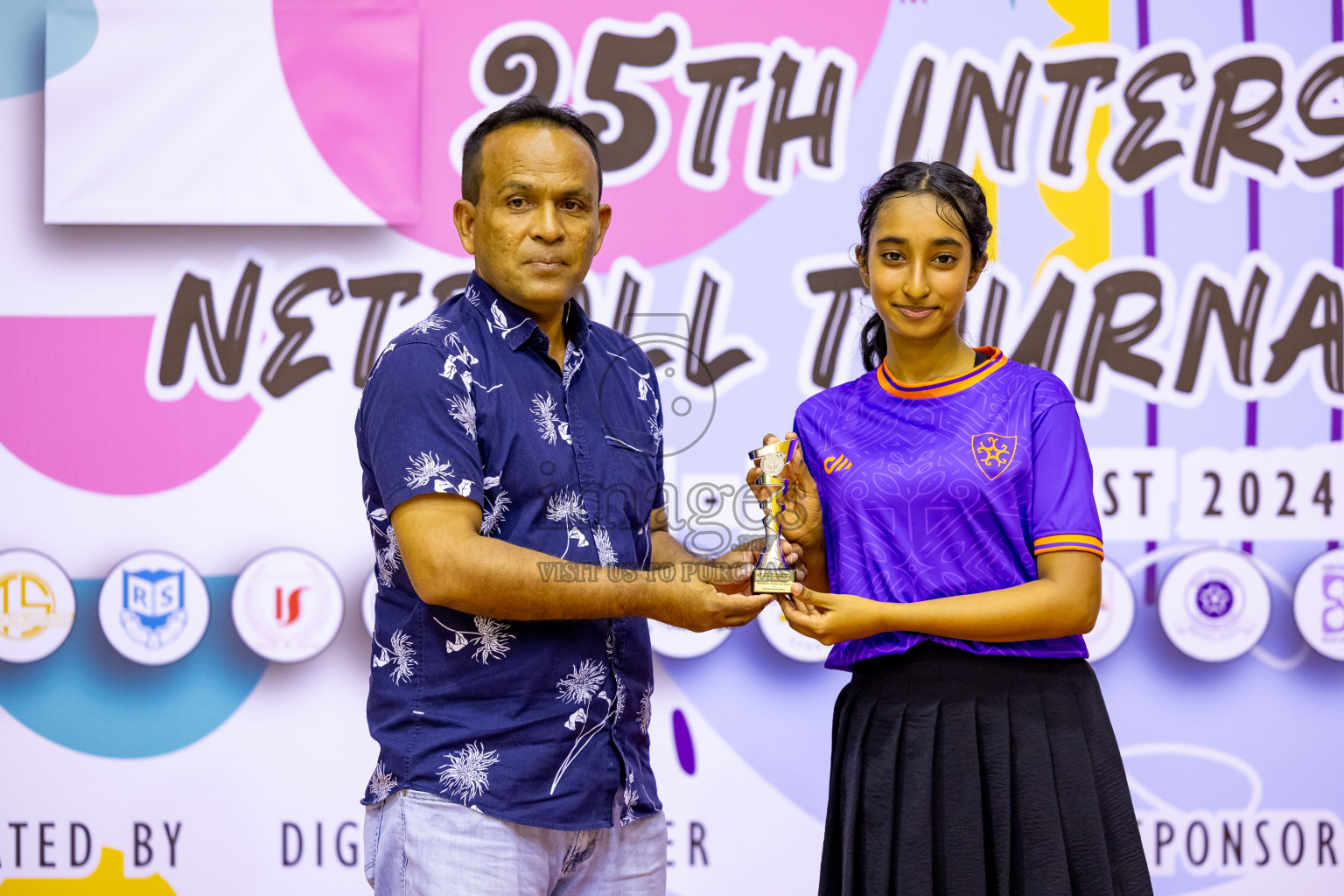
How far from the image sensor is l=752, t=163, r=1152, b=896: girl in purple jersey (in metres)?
1.50

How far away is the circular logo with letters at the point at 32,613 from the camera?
2760mm

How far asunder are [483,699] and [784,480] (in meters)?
0.60

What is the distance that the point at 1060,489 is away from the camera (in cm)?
154

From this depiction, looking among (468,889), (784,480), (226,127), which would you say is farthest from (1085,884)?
(226,127)

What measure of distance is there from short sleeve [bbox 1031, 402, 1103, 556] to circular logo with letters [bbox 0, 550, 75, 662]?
2484mm

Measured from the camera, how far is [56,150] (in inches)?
107

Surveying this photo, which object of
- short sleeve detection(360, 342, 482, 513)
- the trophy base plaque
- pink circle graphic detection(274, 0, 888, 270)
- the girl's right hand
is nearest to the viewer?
short sleeve detection(360, 342, 482, 513)

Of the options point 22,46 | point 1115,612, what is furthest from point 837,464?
point 22,46

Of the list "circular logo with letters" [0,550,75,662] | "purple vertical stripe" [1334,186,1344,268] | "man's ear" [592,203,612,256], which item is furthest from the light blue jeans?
"purple vertical stripe" [1334,186,1344,268]

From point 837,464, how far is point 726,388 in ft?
3.76

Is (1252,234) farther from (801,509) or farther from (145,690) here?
(145,690)

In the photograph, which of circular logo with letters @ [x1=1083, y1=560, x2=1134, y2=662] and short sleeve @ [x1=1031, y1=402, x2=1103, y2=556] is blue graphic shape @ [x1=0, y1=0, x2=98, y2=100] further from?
circular logo with letters @ [x1=1083, y1=560, x2=1134, y2=662]

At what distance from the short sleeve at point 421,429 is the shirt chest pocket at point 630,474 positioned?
0.24 metres

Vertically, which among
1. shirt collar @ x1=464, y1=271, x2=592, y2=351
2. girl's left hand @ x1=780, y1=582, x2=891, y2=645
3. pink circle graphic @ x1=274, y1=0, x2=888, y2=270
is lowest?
girl's left hand @ x1=780, y1=582, x2=891, y2=645
